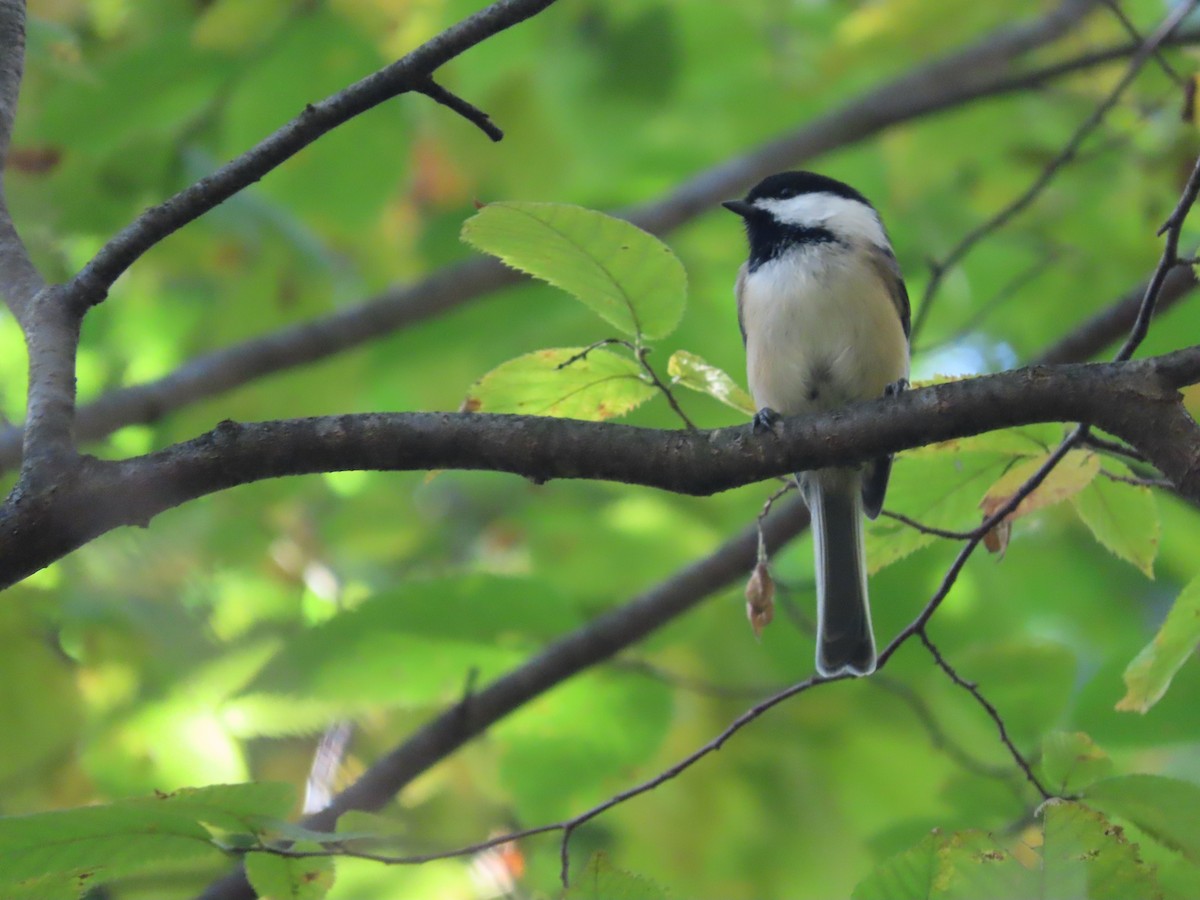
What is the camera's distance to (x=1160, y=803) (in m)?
1.62

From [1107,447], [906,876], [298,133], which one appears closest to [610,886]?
[906,876]

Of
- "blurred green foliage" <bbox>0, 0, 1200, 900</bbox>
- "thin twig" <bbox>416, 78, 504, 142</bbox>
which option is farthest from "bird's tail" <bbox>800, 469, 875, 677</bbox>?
"thin twig" <bbox>416, 78, 504, 142</bbox>

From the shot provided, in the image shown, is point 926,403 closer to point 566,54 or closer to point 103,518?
point 103,518

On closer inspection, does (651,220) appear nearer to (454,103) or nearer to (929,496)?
(929,496)

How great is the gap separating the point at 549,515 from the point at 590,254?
245 centimetres

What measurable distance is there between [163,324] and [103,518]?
3.40 m

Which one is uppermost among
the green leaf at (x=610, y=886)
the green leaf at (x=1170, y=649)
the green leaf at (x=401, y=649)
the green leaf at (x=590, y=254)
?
the green leaf at (x=590, y=254)

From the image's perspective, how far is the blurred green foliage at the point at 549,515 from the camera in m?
2.60

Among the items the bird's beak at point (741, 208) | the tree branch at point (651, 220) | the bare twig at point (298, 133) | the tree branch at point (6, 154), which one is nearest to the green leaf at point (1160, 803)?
the bare twig at point (298, 133)

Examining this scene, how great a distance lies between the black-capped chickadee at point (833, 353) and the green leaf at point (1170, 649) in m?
1.01

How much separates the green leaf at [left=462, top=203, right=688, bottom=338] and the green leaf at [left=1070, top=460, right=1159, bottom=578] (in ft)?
2.54

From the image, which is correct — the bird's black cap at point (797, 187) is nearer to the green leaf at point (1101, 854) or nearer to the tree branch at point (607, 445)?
the tree branch at point (607, 445)

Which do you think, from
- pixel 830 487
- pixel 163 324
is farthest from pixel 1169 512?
pixel 163 324

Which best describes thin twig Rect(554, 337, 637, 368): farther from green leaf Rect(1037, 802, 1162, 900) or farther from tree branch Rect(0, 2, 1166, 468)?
tree branch Rect(0, 2, 1166, 468)
